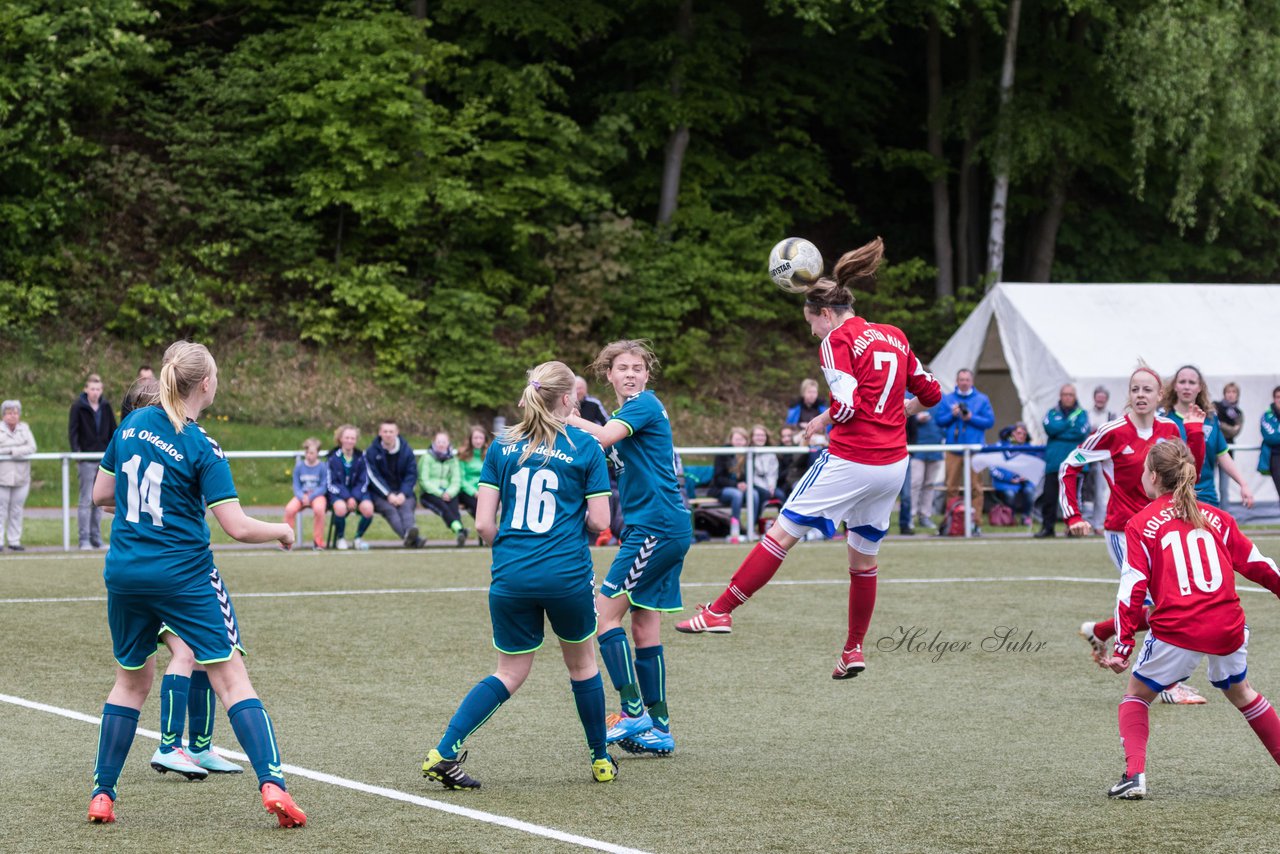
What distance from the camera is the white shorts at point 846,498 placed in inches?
313

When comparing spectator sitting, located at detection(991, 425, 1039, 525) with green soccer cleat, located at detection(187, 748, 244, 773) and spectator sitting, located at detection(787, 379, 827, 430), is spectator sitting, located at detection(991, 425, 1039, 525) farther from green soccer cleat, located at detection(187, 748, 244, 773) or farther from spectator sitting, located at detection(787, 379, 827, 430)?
green soccer cleat, located at detection(187, 748, 244, 773)

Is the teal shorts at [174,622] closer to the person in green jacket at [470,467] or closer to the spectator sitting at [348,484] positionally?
the spectator sitting at [348,484]

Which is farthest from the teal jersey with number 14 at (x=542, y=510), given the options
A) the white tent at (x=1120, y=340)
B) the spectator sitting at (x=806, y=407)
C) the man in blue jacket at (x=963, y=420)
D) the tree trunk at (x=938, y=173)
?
the tree trunk at (x=938, y=173)

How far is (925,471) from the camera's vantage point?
20.0 metres

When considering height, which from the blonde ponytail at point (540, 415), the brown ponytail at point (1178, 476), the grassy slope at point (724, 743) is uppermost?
the blonde ponytail at point (540, 415)

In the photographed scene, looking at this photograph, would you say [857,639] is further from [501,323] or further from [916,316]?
[916,316]

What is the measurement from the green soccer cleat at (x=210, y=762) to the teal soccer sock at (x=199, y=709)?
3 cm

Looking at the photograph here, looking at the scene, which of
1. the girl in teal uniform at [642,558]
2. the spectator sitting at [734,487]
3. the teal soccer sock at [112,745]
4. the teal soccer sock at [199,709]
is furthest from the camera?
the spectator sitting at [734,487]

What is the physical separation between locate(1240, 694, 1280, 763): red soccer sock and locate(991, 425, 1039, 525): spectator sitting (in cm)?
1444

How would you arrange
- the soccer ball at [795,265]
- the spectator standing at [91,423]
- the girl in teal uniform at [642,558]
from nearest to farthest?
1. the girl in teal uniform at [642,558]
2. the soccer ball at [795,265]
3. the spectator standing at [91,423]

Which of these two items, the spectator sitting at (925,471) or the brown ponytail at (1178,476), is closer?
the brown ponytail at (1178,476)

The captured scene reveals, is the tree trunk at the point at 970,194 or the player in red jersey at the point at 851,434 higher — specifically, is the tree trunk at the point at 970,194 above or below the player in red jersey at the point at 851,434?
above

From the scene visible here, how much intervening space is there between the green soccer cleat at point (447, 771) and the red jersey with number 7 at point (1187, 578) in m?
2.63

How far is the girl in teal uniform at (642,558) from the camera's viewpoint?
7383mm
